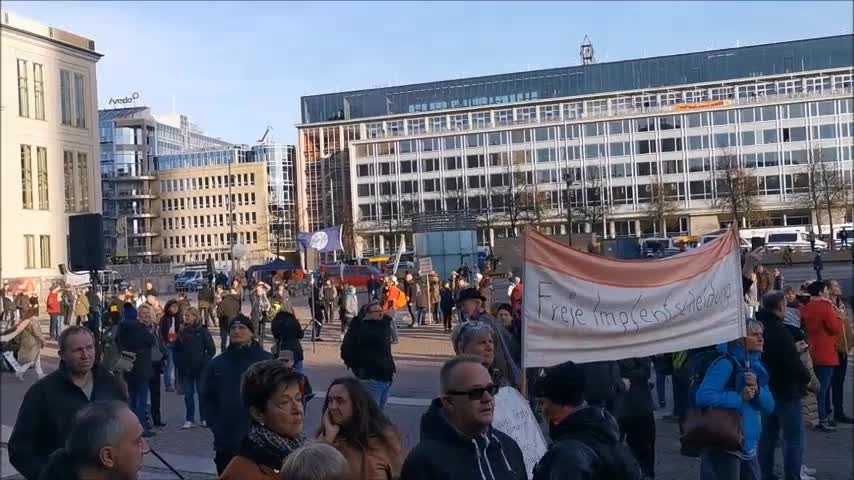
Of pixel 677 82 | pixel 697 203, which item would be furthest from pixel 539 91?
pixel 697 203

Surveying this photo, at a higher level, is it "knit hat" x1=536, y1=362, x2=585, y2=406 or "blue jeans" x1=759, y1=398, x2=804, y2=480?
"knit hat" x1=536, y1=362, x2=585, y2=406

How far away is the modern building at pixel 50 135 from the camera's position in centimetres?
1534

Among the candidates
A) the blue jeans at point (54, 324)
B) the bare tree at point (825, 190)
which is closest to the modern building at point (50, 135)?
the blue jeans at point (54, 324)

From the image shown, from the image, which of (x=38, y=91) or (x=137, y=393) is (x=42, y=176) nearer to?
(x=38, y=91)

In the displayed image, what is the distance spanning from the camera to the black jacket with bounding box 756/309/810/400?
821cm

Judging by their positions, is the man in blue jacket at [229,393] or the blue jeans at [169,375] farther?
the blue jeans at [169,375]

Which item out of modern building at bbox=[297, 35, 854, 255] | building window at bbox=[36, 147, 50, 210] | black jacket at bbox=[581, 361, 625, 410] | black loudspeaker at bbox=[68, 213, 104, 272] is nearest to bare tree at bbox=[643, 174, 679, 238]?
modern building at bbox=[297, 35, 854, 255]

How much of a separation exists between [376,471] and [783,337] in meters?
5.32

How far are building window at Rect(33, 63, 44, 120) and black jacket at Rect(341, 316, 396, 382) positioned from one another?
8487 millimetres

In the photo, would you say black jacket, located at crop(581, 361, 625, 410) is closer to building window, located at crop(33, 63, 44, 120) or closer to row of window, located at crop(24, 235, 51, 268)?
building window, located at crop(33, 63, 44, 120)

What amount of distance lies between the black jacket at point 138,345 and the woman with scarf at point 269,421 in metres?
8.42

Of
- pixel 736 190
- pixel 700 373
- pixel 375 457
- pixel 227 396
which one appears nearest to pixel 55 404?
pixel 227 396

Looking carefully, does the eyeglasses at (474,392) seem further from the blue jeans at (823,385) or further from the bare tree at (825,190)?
the bare tree at (825,190)

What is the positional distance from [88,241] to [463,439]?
27.4 feet
